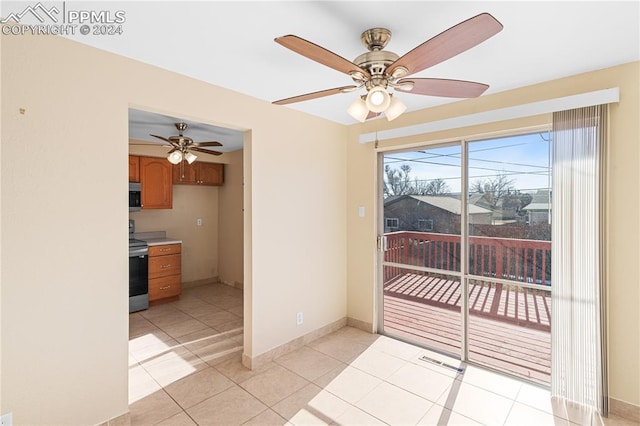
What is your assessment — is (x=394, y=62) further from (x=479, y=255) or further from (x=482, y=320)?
(x=482, y=320)

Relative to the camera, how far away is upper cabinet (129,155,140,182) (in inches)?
178

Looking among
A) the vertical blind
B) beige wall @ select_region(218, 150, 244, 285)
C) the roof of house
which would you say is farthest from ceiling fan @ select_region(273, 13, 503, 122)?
beige wall @ select_region(218, 150, 244, 285)

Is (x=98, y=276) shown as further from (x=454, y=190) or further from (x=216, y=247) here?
(x=216, y=247)

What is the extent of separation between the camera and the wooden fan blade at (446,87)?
171 cm

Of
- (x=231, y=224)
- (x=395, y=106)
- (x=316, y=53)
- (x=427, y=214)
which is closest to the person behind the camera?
(x=316, y=53)

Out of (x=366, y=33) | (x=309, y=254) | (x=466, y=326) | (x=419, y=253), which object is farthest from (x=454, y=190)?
(x=366, y=33)

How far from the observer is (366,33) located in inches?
68.9

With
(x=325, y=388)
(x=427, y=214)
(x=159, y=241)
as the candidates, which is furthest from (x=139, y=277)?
(x=427, y=214)

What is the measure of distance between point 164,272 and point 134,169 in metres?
1.59

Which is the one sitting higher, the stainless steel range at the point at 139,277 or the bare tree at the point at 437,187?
the bare tree at the point at 437,187

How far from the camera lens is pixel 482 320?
3.02 meters

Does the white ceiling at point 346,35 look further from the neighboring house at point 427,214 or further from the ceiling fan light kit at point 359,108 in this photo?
the neighboring house at point 427,214

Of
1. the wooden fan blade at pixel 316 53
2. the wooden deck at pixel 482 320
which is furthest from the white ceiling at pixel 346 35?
the wooden deck at pixel 482 320

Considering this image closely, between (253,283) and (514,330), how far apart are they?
97.4 inches
